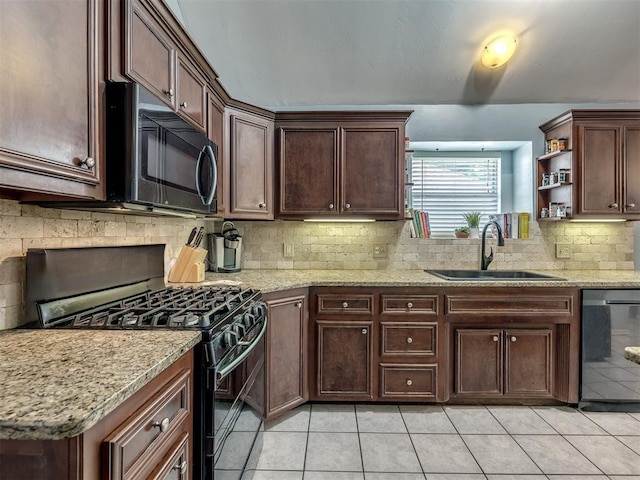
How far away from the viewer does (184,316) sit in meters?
1.38

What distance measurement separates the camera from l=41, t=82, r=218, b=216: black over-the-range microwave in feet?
3.96

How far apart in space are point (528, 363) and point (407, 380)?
0.83 metres

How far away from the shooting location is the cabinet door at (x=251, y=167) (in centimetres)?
255

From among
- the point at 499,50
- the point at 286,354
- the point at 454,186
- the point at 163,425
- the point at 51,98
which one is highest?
the point at 499,50

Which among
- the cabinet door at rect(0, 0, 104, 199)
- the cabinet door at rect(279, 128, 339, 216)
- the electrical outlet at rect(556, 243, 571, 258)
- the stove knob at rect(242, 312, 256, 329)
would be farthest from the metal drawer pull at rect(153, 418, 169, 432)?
the electrical outlet at rect(556, 243, 571, 258)

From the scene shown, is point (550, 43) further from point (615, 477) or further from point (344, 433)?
point (344, 433)

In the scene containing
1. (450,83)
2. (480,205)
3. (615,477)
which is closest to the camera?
(615,477)

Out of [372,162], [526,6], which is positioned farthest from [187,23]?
[526,6]

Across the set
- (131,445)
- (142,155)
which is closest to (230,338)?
(131,445)

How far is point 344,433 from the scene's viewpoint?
2.16m

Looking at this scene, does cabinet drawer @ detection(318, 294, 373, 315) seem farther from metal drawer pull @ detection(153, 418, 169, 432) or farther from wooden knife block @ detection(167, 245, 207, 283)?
metal drawer pull @ detection(153, 418, 169, 432)

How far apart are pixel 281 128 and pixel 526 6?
75.0 inches

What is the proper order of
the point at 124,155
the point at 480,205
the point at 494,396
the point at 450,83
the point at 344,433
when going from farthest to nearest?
the point at 480,205
the point at 450,83
the point at 494,396
the point at 344,433
the point at 124,155

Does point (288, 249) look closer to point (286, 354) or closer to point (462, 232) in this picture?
point (286, 354)
